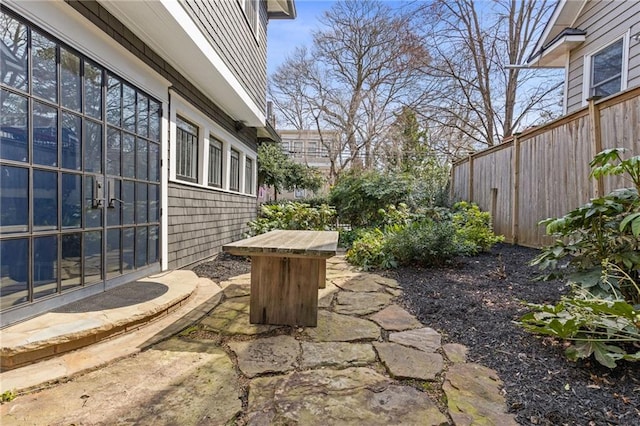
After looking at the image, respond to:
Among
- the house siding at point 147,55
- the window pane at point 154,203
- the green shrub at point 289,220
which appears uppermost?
the house siding at point 147,55

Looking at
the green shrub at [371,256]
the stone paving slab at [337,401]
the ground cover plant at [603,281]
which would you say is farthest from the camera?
the green shrub at [371,256]

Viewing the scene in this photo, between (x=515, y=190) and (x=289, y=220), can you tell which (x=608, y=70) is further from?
(x=289, y=220)

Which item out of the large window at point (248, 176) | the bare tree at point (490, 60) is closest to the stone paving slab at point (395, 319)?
the large window at point (248, 176)

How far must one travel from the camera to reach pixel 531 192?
471cm

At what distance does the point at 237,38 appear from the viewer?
4828 millimetres

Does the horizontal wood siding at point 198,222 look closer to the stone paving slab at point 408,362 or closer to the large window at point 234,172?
the large window at point 234,172

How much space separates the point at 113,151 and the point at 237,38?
284 cm

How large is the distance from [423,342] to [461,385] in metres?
0.55

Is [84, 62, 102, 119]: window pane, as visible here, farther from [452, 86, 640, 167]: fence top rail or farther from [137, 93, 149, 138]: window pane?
[452, 86, 640, 167]: fence top rail

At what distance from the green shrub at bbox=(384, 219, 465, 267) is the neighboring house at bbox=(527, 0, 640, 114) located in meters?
2.93

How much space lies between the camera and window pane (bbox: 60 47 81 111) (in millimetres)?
2400

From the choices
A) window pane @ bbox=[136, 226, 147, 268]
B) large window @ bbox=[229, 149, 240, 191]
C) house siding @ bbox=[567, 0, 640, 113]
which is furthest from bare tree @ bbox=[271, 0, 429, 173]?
window pane @ bbox=[136, 226, 147, 268]

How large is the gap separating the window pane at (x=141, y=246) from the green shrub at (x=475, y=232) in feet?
13.2

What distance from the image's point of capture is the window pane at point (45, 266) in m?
2.17
